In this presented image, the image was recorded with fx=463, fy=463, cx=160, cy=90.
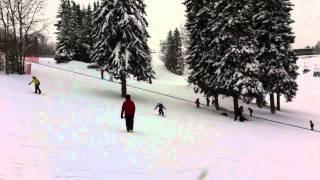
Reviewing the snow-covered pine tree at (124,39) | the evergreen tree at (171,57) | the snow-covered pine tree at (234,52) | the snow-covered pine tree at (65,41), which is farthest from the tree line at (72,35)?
the snow-covered pine tree at (234,52)

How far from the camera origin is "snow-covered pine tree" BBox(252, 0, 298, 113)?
41562 mm

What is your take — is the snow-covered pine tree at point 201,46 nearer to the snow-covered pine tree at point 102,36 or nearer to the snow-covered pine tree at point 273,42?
the snow-covered pine tree at point 273,42

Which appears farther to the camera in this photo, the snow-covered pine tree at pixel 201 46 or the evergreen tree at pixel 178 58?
the evergreen tree at pixel 178 58

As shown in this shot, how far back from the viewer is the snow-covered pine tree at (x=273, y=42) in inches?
1636

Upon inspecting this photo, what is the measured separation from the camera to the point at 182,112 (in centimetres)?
3538

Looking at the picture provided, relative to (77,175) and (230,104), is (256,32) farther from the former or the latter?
(77,175)

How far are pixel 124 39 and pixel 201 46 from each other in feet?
23.4

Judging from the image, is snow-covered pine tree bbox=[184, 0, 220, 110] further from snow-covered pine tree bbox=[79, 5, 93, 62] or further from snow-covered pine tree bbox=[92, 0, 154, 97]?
snow-covered pine tree bbox=[79, 5, 93, 62]

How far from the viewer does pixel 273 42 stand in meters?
42.2

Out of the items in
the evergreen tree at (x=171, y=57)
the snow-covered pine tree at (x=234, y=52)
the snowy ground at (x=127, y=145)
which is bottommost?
the snowy ground at (x=127, y=145)

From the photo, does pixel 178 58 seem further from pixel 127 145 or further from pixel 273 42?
pixel 127 145

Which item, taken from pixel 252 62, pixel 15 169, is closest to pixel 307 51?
pixel 252 62

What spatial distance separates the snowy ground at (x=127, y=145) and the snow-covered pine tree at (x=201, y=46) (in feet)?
21.5

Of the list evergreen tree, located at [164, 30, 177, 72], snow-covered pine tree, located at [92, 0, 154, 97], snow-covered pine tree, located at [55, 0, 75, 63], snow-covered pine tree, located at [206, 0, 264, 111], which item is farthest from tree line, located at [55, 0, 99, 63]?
snow-covered pine tree, located at [206, 0, 264, 111]
